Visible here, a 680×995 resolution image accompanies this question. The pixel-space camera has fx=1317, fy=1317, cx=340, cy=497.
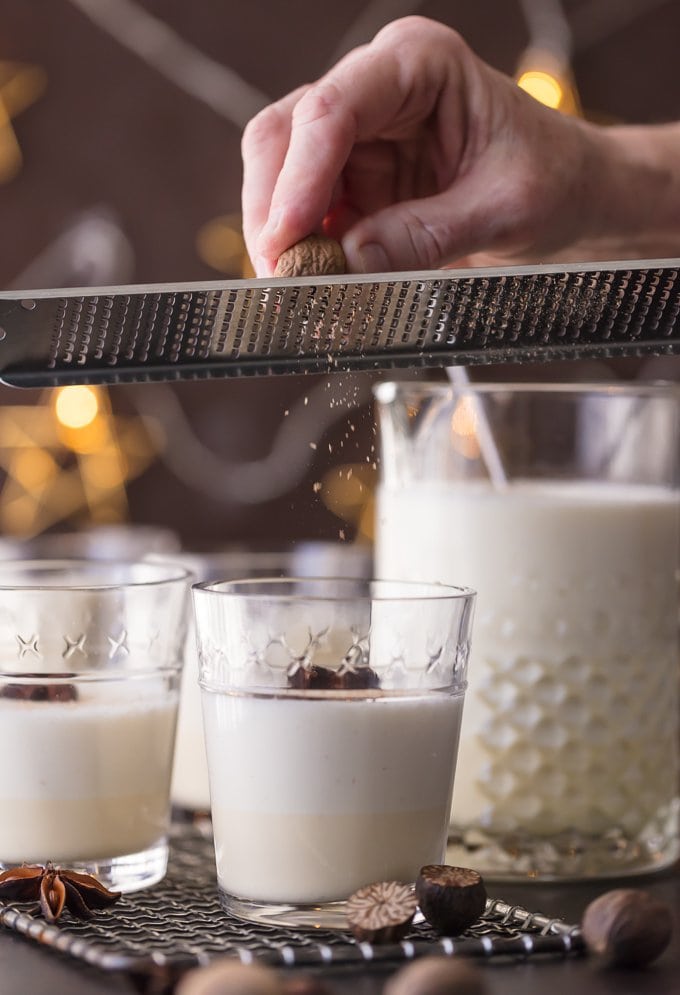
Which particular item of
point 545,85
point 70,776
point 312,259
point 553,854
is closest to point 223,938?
point 70,776

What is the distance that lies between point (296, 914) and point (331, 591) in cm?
20

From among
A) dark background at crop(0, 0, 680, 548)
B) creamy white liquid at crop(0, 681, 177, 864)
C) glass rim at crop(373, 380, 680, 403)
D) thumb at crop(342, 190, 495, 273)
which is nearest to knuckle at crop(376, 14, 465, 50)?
thumb at crop(342, 190, 495, 273)

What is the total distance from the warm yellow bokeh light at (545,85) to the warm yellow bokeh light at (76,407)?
1.04 meters

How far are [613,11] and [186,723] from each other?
6.19ft

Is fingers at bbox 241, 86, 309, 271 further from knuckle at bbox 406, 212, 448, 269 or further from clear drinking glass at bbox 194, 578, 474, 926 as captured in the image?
clear drinking glass at bbox 194, 578, 474, 926

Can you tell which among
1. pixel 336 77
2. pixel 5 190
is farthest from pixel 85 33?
pixel 336 77

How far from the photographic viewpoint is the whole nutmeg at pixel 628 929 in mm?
615

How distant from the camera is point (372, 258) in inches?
33.6

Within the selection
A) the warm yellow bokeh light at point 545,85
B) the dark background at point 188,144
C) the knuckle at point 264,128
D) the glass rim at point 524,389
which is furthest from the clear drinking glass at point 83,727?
Answer: the warm yellow bokeh light at point 545,85

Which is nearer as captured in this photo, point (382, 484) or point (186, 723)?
→ point (382, 484)

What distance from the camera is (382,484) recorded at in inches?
36.7

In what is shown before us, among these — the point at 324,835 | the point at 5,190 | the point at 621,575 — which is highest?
the point at 5,190

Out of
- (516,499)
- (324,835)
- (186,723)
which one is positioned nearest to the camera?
(324,835)

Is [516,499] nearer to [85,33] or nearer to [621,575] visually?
[621,575]
